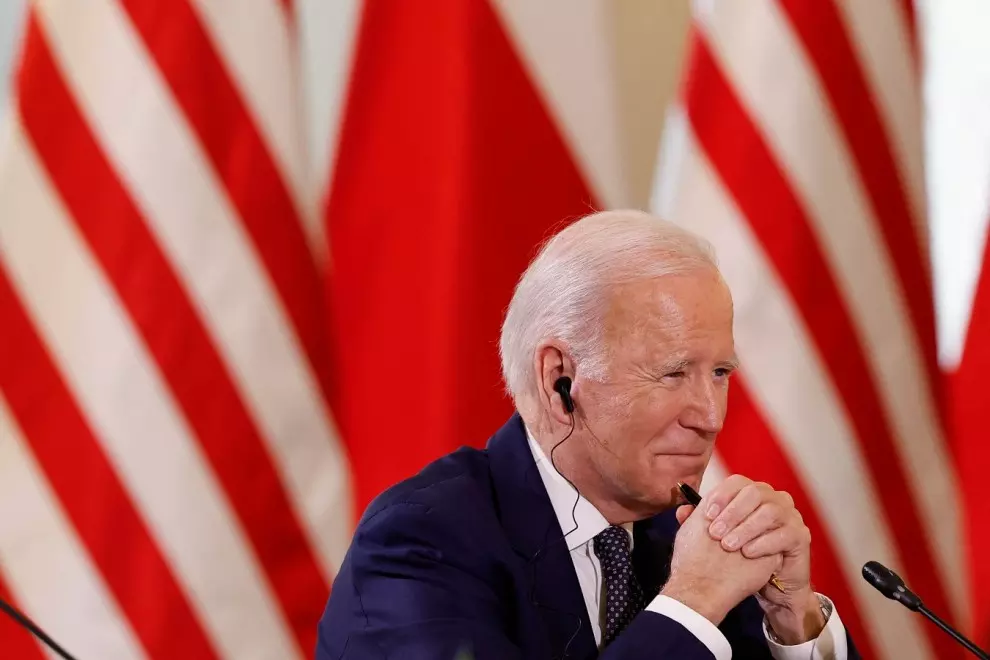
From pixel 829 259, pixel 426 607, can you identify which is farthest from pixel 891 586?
pixel 829 259

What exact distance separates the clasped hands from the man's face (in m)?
0.07

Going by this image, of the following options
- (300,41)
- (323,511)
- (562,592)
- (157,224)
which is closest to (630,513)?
(562,592)

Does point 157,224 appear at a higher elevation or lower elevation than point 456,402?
higher

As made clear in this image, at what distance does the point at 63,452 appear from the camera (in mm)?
2154

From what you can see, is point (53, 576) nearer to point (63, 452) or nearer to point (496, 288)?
point (63, 452)

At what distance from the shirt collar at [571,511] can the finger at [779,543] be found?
0.23m

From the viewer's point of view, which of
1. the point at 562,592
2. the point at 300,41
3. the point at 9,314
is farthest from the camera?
the point at 300,41

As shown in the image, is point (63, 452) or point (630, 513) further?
point (63, 452)

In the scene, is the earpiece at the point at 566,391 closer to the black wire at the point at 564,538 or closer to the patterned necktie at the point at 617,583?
the black wire at the point at 564,538

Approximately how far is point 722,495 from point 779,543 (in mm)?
83

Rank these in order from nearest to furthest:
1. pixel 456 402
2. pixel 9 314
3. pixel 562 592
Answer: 1. pixel 562 592
2. pixel 9 314
3. pixel 456 402

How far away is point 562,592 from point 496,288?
3.34ft

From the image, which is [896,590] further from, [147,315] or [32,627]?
[147,315]

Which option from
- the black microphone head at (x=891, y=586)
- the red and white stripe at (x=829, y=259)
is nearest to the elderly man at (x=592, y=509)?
the black microphone head at (x=891, y=586)
